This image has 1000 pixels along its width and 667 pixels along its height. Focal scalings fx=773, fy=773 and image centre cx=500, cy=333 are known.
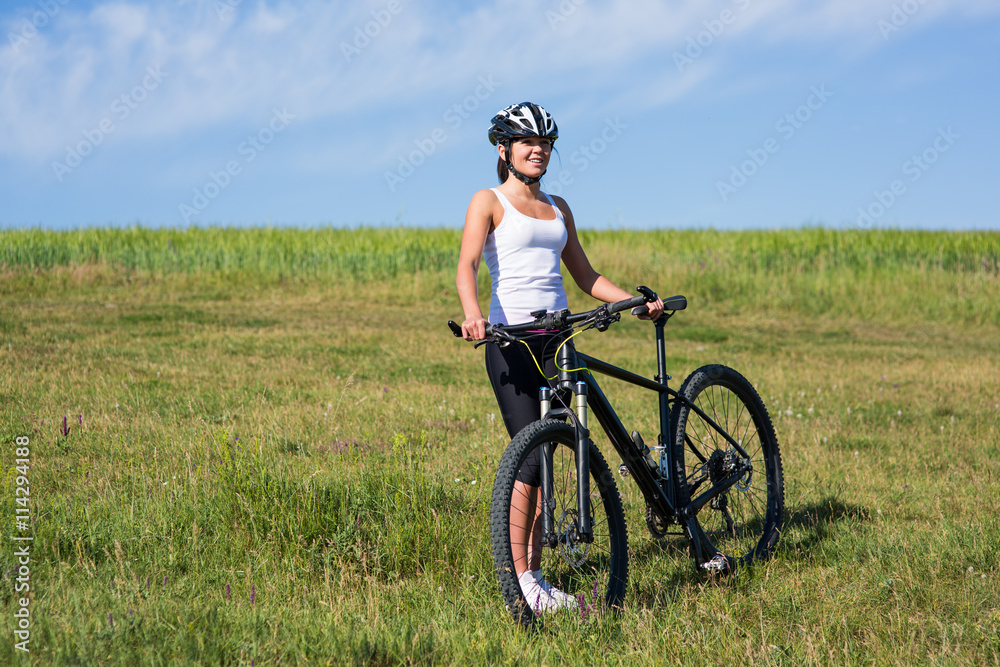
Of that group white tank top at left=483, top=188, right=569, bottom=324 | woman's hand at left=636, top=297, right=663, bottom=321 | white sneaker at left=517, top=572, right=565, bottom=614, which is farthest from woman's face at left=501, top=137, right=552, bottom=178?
white sneaker at left=517, top=572, right=565, bottom=614

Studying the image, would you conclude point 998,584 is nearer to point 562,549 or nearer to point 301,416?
point 562,549

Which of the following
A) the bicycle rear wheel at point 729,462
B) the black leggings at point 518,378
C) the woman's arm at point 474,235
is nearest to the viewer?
the woman's arm at point 474,235

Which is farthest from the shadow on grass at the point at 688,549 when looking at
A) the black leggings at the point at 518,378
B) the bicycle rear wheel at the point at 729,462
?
the black leggings at the point at 518,378

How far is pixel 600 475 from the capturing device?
349 cm

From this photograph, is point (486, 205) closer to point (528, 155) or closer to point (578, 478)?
point (528, 155)

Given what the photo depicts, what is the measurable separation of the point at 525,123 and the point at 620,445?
5.33ft

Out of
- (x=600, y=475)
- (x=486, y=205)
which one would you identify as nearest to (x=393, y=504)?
(x=600, y=475)

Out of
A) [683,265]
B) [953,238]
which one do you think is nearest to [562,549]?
[683,265]

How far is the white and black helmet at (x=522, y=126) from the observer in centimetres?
368

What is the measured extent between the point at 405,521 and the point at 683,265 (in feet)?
57.7

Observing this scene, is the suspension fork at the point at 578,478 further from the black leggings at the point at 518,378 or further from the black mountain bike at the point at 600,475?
the black leggings at the point at 518,378

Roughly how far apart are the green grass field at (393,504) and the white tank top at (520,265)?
52.5 inches

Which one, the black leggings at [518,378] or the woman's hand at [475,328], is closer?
the woman's hand at [475,328]

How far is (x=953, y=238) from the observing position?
24.4 m
